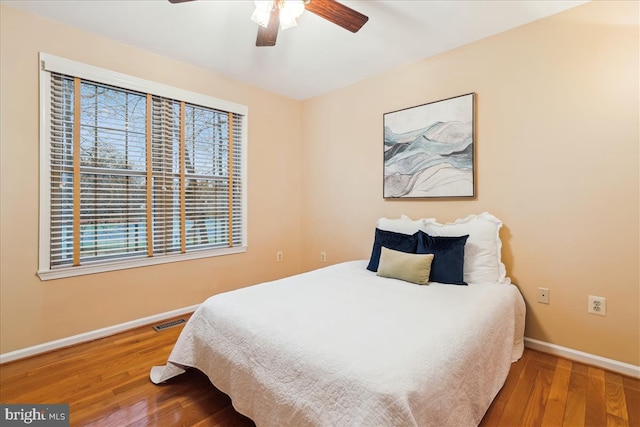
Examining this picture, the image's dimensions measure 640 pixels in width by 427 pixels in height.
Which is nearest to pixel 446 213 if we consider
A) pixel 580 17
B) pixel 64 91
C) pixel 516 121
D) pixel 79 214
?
pixel 516 121

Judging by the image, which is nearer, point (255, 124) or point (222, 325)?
point (222, 325)

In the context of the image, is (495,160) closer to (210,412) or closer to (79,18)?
(210,412)

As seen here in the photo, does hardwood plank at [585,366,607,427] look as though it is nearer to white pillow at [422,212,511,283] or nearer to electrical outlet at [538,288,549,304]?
electrical outlet at [538,288,549,304]

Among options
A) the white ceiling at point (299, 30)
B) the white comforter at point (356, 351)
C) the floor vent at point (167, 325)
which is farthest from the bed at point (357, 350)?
the white ceiling at point (299, 30)

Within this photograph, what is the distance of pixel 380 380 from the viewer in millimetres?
1056

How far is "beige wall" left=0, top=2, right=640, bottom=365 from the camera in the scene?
76.4 inches

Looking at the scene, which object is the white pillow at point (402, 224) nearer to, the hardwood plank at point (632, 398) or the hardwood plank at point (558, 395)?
the hardwood plank at point (558, 395)

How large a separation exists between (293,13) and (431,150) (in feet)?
5.46

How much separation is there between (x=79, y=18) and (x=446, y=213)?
3293 millimetres

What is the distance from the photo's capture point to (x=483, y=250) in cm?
228

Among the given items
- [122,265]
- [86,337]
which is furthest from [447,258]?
[86,337]

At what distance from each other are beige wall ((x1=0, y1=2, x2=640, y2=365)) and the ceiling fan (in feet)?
4.35

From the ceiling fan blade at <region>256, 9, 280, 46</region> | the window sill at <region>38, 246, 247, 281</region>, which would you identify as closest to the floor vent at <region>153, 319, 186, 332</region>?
the window sill at <region>38, 246, 247, 281</region>

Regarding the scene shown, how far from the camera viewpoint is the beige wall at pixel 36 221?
2094mm
